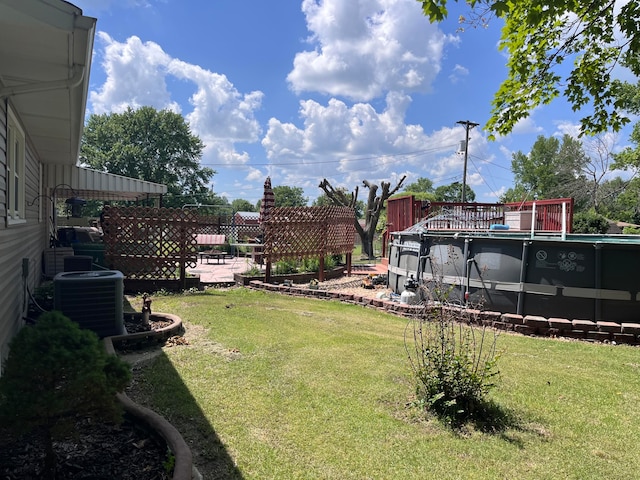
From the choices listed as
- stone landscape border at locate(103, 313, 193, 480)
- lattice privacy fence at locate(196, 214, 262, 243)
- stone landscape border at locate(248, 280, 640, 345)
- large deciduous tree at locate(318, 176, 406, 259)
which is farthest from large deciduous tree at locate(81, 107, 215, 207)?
stone landscape border at locate(103, 313, 193, 480)

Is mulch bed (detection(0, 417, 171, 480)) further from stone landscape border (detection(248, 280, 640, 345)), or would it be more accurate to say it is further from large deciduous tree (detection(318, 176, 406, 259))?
large deciduous tree (detection(318, 176, 406, 259))

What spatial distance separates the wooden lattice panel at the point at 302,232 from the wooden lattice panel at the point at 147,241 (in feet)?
7.37

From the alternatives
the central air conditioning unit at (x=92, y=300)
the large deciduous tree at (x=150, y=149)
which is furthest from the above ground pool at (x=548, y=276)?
the large deciduous tree at (x=150, y=149)

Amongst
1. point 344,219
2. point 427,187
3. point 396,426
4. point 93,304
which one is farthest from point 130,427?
point 427,187

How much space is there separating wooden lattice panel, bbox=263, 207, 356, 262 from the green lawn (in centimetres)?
555

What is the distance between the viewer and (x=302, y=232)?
39.5 ft

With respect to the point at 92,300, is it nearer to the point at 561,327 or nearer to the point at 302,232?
the point at 561,327

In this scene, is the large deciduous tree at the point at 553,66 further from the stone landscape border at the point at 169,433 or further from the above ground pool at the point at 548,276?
the stone landscape border at the point at 169,433

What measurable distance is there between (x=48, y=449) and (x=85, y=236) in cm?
1303

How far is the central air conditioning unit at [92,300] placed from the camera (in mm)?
4809

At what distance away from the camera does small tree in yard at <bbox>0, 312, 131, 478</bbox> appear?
1.97 m

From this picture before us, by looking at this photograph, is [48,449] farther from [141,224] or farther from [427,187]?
[427,187]

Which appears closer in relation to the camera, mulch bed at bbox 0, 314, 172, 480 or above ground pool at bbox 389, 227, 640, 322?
mulch bed at bbox 0, 314, 172, 480

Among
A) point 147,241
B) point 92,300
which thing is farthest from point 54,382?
point 147,241
